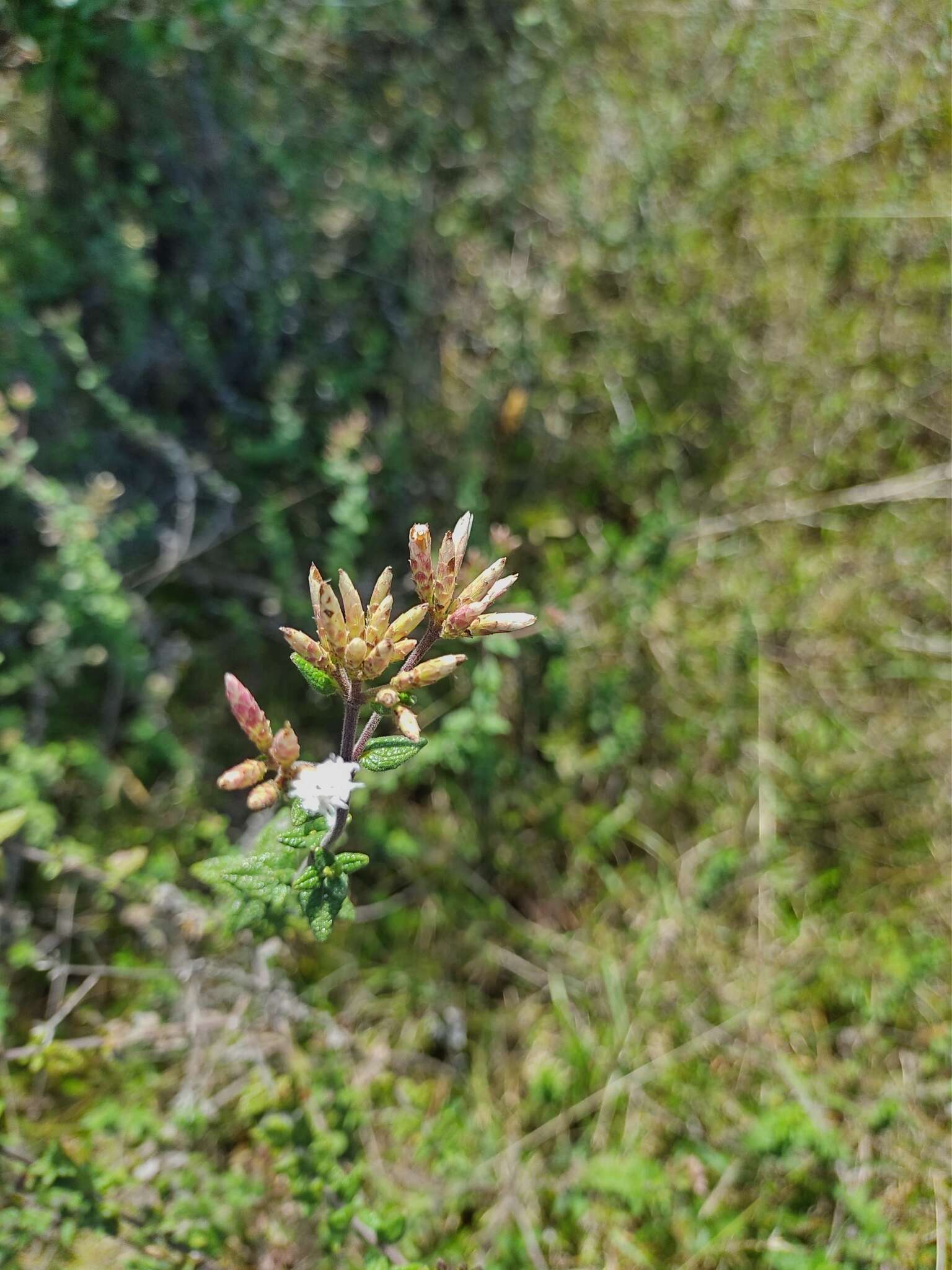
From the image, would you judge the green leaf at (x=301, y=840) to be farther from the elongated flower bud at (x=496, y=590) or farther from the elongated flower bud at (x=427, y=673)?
the elongated flower bud at (x=496, y=590)

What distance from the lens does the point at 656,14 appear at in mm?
3615

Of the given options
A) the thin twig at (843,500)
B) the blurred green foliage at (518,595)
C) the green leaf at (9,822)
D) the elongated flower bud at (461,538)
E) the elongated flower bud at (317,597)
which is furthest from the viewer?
the thin twig at (843,500)

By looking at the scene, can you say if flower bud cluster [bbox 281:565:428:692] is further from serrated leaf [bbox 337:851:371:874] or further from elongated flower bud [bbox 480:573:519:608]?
serrated leaf [bbox 337:851:371:874]

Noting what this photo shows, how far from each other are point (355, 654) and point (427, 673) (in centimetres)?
14

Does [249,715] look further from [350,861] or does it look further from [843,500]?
[843,500]

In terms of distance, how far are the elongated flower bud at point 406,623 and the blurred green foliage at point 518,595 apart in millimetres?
632

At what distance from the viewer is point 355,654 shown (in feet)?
4.78

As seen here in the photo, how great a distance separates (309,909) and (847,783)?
2.48m

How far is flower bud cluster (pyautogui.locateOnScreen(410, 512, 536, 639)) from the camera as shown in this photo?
151 centimetres

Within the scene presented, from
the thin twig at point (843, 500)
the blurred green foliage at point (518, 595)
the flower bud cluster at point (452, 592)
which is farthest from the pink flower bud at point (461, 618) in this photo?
the thin twig at point (843, 500)

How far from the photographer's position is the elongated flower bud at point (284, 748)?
1.51m

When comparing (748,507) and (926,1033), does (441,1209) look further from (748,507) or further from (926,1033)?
(748,507)

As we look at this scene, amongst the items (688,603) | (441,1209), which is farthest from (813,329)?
(441,1209)

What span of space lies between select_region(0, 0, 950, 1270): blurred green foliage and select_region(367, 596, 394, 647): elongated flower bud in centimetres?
70
